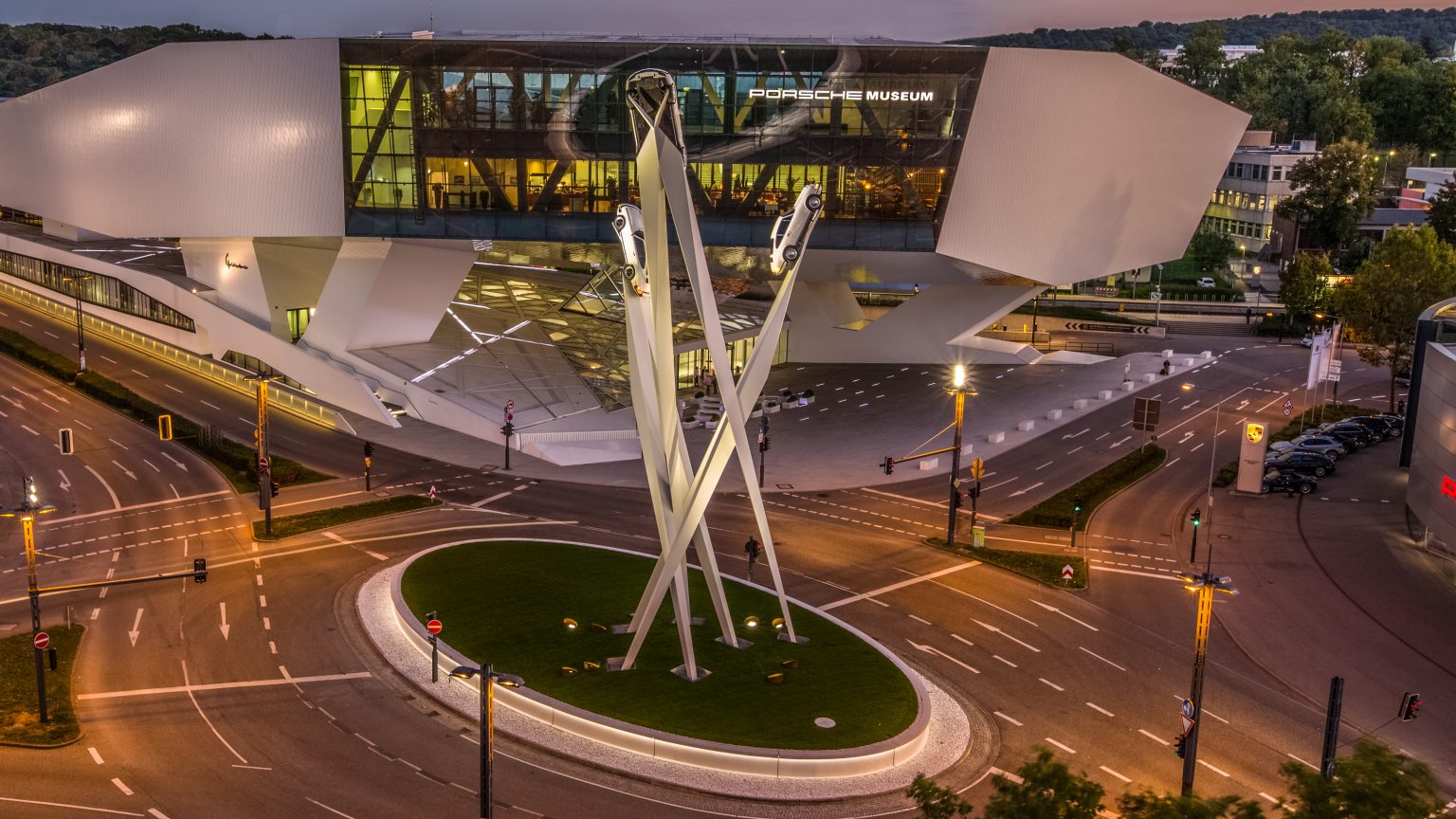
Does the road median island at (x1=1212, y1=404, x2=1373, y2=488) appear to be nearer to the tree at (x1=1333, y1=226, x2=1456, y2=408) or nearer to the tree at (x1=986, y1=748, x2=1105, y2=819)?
the tree at (x1=1333, y1=226, x2=1456, y2=408)

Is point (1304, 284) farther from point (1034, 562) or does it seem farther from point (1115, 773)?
point (1115, 773)

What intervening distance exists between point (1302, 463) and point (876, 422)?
69.6 feet

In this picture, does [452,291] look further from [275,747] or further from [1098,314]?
[1098,314]

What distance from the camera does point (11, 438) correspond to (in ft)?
212

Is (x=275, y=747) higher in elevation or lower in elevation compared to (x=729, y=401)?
Result: lower

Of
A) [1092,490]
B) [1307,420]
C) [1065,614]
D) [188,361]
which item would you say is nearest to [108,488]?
[188,361]

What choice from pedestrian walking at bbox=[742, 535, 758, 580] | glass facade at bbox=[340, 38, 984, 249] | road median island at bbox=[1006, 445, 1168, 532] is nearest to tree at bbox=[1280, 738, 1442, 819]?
pedestrian walking at bbox=[742, 535, 758, 580]

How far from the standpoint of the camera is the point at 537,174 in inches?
2682

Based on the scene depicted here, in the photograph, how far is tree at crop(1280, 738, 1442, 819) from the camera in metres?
20.2

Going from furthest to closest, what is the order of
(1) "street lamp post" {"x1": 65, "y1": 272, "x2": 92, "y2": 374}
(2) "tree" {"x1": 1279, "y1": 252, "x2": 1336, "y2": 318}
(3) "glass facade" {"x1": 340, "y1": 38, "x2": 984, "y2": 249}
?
1. (2) "tree" {"x1": 1279, "y1": 252, "x2": 1336, "y2": 318}
2. (1) "street lamp post" {"x1": 65, "y1": 272, "x2": 92, "y2": 374}
3. (3) "glass facade" {"x1": 340, "y1": 38, "x2": 984, "y2": 249}

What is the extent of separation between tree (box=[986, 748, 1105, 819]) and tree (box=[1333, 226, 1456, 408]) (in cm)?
6441

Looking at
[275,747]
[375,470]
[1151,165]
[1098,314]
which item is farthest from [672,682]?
[1098,314]

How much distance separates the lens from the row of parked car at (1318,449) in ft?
204

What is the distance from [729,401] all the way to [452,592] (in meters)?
14.3
